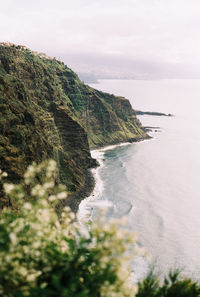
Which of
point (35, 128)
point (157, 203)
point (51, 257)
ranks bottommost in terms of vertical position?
point (157, 203)

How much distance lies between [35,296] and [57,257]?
1.27m

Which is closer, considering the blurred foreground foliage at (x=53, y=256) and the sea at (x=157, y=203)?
the blurred foreground foliage at (x=53, y=256)

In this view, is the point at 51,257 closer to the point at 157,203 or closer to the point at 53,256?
the point at 53,256

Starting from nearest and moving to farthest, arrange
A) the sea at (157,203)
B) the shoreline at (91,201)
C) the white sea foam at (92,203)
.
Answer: the sea at (157,203), the white sea foam at (92,203), the shoreline at (91,201)

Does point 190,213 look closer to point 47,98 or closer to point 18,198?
point 47,98

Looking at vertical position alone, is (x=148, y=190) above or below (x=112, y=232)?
below

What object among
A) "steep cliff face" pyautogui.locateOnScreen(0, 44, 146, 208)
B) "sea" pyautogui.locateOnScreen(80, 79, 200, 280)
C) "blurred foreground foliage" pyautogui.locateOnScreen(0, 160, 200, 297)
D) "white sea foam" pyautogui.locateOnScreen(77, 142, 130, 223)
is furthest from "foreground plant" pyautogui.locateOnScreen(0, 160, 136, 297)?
"white sea foam" pyautogui.locateOnScreen(77, 142, 130, 223)

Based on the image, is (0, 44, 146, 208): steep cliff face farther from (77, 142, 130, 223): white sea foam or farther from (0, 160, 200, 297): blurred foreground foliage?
(0, 160, 200, 297): blurred foreground foliage

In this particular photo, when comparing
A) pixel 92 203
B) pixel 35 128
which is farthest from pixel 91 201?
pixel 35 128

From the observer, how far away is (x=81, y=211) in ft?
314

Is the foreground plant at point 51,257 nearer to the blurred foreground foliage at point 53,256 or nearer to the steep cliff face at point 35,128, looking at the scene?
the blurred foreground foliage at point 53,256

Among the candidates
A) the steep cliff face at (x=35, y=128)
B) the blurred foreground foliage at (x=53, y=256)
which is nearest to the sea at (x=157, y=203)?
the steep cliff face at (x=35, y=128)

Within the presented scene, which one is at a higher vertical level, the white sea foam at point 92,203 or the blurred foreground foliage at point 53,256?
the blurred foreground foliage at point 53,256

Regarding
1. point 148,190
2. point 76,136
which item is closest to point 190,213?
point 148,190
